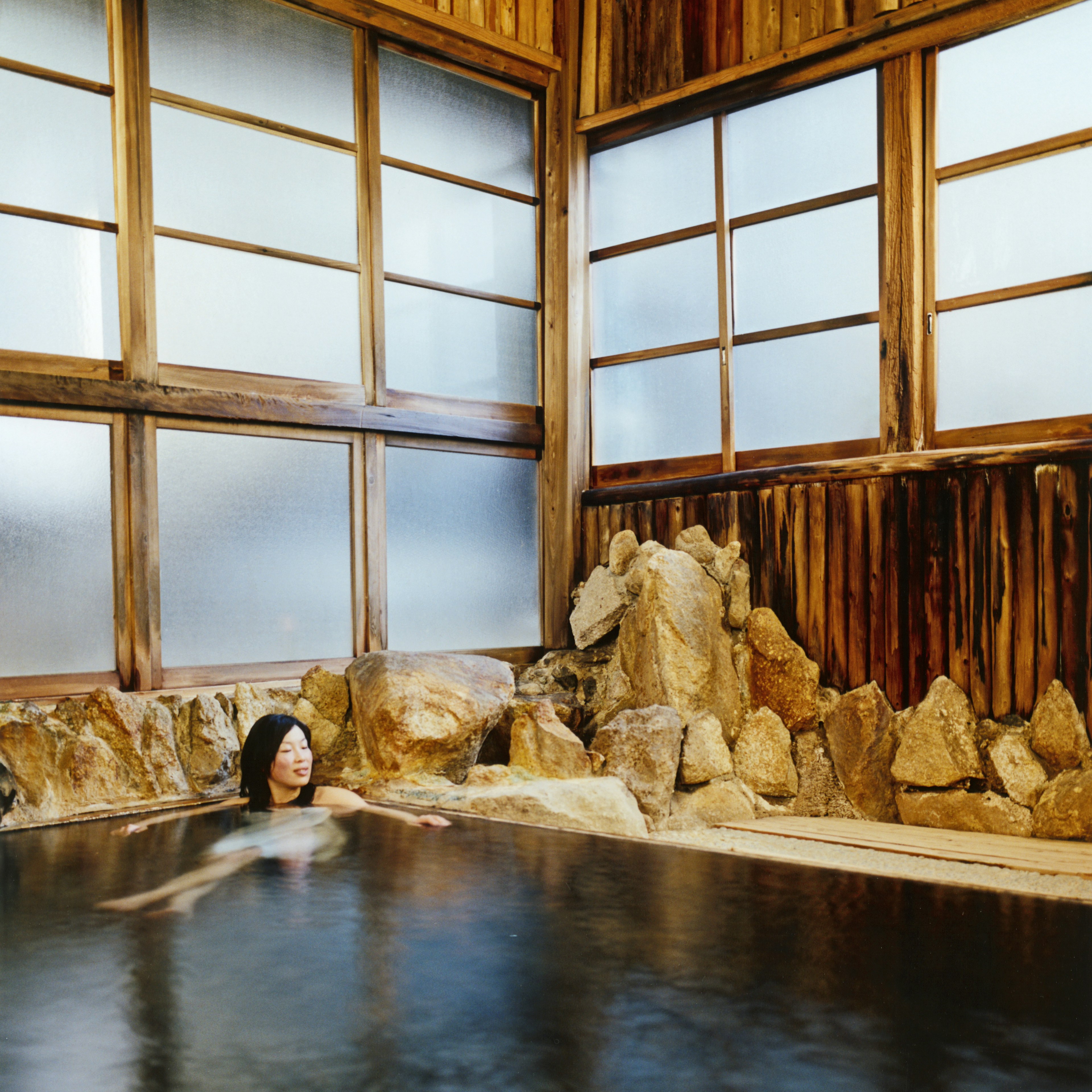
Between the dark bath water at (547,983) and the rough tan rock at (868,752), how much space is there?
2641mm

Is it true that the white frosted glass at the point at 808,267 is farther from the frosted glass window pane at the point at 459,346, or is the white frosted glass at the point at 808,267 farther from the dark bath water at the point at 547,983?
the dark bath water at the point at 547,983

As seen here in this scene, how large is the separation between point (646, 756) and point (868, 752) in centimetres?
96

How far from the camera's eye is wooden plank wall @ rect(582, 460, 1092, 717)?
4148 mm

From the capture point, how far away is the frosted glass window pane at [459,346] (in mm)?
5145

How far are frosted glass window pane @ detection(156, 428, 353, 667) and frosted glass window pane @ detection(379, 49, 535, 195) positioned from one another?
162cm

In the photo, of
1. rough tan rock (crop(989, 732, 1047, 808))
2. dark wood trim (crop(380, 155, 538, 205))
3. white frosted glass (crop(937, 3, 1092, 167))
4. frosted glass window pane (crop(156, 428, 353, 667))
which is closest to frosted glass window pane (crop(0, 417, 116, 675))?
frosted glass window pane (crop(156, 428, 353, 667))

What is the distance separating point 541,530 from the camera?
18.6 ft

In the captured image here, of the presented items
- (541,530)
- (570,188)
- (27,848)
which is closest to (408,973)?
(27,848)

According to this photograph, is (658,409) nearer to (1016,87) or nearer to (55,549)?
(1016,87)

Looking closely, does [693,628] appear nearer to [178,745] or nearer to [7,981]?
[178,745]

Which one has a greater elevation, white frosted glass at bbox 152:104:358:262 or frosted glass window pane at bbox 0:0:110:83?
frosted glass window pane at bbox 0:0:110:83

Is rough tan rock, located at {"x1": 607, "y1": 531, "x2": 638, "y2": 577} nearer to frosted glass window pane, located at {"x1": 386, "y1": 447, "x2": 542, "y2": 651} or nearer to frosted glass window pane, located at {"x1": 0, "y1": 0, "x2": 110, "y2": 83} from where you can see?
frosted glass window pane, located at {"x1": 386, "y1": 447, "x2": 542, "y2": 651}

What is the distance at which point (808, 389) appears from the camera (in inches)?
196

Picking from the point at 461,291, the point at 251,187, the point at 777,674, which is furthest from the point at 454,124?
the point at 777,674
